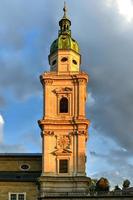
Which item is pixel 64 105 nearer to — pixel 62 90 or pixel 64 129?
pixel 62 90

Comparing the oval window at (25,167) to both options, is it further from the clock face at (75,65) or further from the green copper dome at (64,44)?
the green copper dome at (64,44)

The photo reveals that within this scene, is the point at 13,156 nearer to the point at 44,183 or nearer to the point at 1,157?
the point at 1,157

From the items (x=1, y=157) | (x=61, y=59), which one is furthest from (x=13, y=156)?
(x=61, y=59)

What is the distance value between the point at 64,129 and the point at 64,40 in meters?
16.3

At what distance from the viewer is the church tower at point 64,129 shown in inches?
3900

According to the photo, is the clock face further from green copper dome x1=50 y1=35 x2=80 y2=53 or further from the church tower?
green copper dome x1=50 y1=35 x2=80 y2=53

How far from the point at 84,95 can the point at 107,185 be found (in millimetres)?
17523

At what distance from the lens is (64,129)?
10269 centimetres

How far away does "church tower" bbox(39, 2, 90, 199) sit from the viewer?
9906 centimetres

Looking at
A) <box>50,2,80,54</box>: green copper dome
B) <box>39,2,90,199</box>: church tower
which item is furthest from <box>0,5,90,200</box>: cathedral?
<box>50,2,80,54</box>: green copper dome

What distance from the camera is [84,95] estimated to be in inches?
4122

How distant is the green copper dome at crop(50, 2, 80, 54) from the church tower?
1350 millimetres

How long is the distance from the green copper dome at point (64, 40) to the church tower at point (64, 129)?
4.43 ft

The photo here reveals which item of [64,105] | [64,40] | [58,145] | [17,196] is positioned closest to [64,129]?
[58,145]
